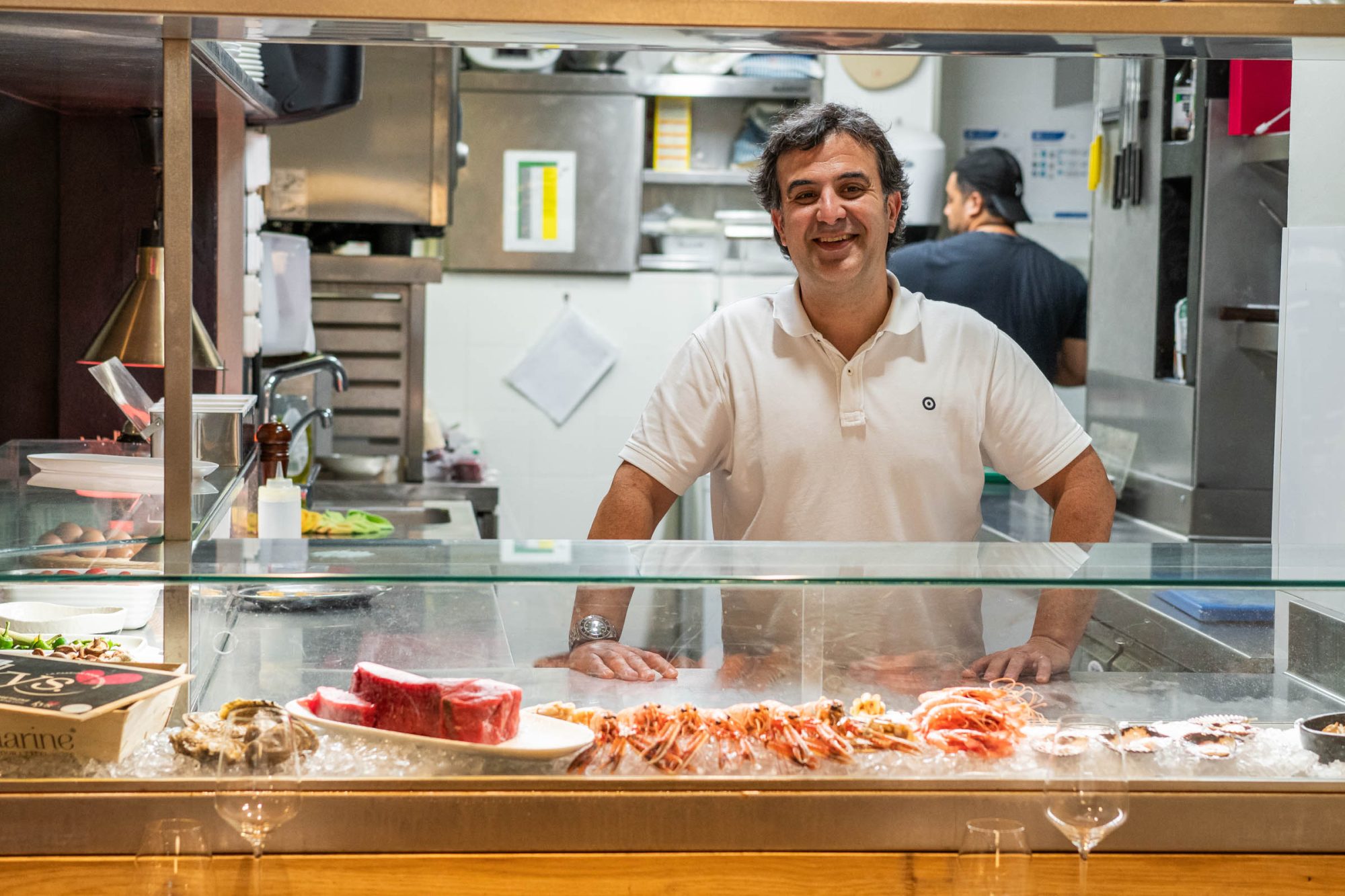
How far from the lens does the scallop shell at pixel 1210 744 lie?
4.86 ft

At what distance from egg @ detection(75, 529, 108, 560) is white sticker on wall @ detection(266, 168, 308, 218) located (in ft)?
10.8

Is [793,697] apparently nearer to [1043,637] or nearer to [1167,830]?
[1043,637]

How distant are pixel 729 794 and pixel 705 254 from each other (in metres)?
4.75

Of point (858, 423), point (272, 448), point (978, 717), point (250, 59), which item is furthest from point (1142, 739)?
point (250, 59)

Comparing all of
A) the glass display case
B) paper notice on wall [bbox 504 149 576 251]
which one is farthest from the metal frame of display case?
paper notice on wall [bbox 504 149 576 251]

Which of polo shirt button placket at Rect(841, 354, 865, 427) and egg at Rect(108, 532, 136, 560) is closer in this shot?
egg at Rect(108, 532, 136, 560)

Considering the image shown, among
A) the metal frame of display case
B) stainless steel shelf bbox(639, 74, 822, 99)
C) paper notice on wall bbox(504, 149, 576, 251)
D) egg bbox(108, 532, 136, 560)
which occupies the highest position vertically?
stainless steel shelf bbox(639, 74, 822, 99)

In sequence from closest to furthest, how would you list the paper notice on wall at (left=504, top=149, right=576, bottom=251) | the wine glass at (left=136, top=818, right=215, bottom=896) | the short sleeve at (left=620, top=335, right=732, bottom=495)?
the wine glass at (left=136, top=818, right=215, bottom=896) → the short sleeve at (left=620, top=335, right=732, bottom=495) → the paper notice on wall at (left=504, top=149, right=576, bottom=251)

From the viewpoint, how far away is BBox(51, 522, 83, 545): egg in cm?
152

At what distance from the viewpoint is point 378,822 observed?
4.55 feet

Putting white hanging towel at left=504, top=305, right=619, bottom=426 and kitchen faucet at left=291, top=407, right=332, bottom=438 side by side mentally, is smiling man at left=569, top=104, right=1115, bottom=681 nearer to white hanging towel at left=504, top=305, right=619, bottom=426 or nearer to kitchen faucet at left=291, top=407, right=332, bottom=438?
kitchen faucet at left=291, top=407, right=332, bottom=438

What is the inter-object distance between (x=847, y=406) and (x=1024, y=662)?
0.94 metres

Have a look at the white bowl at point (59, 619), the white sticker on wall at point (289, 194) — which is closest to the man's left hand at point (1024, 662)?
the white bowl at point (59, 619)

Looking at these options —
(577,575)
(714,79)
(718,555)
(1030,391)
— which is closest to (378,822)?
(577,575)
